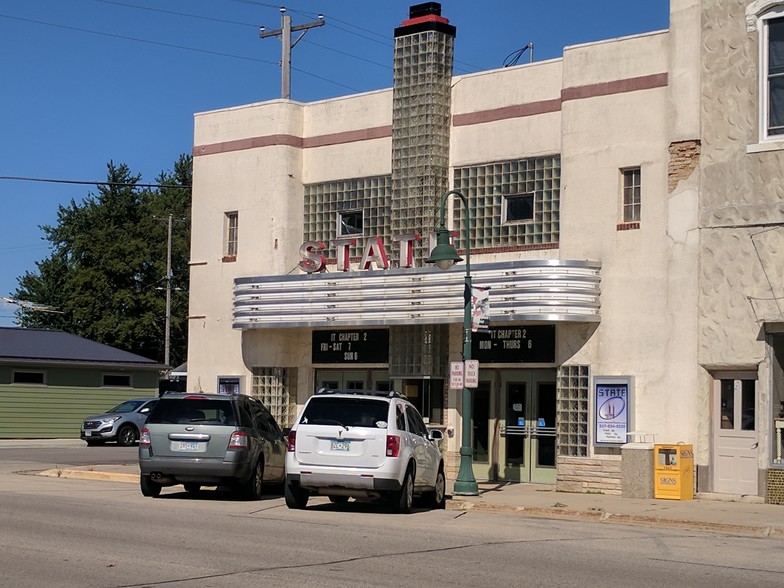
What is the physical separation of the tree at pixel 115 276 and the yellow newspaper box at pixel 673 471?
5698cm

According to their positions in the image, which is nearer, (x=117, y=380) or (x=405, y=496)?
(x=405, y=496)

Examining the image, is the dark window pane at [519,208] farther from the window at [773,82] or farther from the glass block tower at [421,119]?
the window at [773,82]

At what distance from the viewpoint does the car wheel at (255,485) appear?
20906 millimetres

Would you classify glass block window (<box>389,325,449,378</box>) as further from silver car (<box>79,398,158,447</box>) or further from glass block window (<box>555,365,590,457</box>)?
silver car (<box>79,398,158,447</box>)

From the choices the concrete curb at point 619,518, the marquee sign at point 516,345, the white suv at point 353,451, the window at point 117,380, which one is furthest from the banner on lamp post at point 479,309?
the window at point 117,380

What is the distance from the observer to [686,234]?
23.7 meters

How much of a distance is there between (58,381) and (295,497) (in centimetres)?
2950

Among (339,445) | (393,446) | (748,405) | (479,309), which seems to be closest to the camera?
(393,446)

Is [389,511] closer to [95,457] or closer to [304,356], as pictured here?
[304,356]

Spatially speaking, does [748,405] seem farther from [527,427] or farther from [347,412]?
[347,412]

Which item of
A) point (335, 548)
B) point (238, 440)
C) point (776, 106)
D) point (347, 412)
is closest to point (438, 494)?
point (347, 412)

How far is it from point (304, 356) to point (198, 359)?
3191 mm

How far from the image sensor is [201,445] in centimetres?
2039

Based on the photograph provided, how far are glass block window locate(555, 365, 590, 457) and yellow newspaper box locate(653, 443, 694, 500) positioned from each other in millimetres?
2283
